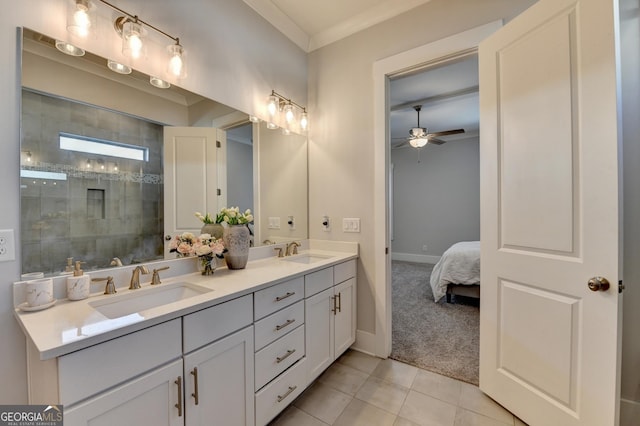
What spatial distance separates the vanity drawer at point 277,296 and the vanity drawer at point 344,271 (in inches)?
16.4

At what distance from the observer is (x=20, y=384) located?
1030 millimetres

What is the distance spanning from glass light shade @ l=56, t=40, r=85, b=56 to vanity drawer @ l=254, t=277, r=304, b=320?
136 cm

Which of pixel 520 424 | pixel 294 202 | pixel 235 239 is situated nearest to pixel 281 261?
pixel 235 239

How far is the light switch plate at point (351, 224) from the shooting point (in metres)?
2.29

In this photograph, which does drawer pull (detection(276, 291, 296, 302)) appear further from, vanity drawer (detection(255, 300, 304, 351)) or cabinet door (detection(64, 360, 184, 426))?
cabinet door (detection(64, 360, 184, 426))

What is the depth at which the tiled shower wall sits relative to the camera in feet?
3.59

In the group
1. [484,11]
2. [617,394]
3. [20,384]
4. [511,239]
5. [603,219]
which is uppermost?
[484,11]

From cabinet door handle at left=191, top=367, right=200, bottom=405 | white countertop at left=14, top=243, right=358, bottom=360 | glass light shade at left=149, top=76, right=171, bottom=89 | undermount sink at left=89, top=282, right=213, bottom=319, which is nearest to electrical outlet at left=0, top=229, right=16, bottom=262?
white countertop at left=14, top=243, right=358, bottom=360

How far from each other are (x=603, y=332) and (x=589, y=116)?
986mm

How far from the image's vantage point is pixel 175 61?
1508 mm

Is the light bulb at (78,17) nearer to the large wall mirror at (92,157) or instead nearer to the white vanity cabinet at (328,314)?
the large wall mirror at (92,157)

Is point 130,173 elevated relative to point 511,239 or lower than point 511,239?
elevated

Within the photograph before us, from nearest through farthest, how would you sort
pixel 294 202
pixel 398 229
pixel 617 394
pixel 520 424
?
1. pixel 617 394
2. pixel 520 424
3. pixel 294 202
4. pixel 398 229

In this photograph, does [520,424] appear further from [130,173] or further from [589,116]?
[130,173]
